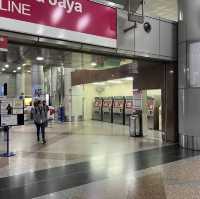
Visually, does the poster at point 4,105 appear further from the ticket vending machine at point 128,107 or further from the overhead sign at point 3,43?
the ticket vending machine at point 128,107

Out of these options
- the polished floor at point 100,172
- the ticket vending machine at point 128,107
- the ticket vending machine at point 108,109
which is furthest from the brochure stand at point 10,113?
the ticket vending machine at point 108,109

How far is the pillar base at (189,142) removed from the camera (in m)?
7.92

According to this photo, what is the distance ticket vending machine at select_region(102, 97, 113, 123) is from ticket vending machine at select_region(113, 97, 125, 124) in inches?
11.8

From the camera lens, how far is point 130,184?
4766 millimetres

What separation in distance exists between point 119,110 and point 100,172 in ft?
33.3

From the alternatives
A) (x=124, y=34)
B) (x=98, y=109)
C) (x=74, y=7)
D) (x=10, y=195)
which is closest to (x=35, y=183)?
(x=10, y=195)

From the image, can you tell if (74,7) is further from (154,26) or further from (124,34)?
(154,26)

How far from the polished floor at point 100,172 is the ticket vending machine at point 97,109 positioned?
9.00 metres

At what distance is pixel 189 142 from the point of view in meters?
8.12

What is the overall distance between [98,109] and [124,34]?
10821mm

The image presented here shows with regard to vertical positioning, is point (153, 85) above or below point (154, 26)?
below

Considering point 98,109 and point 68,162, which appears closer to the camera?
point 68,162

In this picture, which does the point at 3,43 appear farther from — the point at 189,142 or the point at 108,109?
the point at 108,109

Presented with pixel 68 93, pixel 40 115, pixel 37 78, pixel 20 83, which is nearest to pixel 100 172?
pixel 40 115
